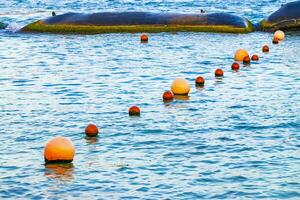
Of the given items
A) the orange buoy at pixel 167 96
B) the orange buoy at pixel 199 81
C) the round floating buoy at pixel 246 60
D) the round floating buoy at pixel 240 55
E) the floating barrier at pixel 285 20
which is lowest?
the orange buoy at pixel 167 96

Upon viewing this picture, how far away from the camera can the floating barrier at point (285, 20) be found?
54.0 meters

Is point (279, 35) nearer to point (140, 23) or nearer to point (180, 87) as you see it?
point (140, 23)

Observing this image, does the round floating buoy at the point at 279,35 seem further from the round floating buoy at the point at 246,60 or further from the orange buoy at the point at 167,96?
the orange buoy at the point at 167,96

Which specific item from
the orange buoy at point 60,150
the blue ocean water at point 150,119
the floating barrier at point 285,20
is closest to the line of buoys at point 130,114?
the orange buoy at point 60,150

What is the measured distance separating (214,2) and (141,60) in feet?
116

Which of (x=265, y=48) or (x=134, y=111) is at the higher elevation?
(x=265, y=48)

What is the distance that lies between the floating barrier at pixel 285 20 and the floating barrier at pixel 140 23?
1226 millimetres

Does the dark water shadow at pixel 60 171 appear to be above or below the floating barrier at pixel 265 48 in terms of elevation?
below

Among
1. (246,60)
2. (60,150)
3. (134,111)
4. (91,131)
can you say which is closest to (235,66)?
(246,60)

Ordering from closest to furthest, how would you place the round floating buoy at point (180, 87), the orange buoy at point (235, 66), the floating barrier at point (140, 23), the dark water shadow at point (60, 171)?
the dark water shadow at point (60, 171), the round floating buoy at point (180, 87), the orange buoy at point (235, 66), the floating barrier at point (140, 23)

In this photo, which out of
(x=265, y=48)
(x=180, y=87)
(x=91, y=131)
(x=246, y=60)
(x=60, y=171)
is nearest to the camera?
(x=60, y=171)

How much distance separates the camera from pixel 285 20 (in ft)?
177

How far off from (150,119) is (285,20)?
26624 millimetres

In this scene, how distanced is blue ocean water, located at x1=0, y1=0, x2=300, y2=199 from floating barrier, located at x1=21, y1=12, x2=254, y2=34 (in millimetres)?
1424
